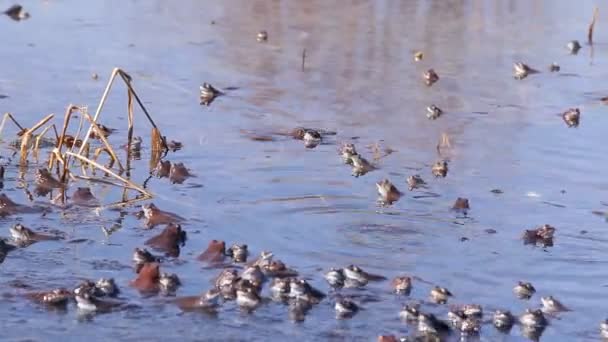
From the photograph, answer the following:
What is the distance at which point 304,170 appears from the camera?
8.44 metres

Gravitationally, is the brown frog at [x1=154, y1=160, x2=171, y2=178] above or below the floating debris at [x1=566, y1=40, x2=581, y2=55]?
below

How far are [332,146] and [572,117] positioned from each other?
2.16m

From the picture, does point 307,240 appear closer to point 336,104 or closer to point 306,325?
point 306,325

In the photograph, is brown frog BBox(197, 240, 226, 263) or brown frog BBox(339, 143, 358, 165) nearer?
brown frog BBox(197, 240, 226, 263)

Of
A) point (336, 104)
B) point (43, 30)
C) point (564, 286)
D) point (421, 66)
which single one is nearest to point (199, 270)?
point (564, 286)

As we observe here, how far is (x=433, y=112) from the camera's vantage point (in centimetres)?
1003

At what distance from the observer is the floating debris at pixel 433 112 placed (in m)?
10.0

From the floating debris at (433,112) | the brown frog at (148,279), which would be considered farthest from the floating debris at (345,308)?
the floating debris at (433,112)

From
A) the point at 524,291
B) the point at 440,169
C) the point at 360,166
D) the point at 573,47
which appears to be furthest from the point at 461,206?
the point at 573,47

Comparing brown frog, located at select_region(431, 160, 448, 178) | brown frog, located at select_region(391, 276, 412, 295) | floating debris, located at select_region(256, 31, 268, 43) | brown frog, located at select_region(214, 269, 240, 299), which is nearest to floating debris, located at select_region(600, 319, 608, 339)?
brown frog, located at select_region(391, 276, 412, 295)

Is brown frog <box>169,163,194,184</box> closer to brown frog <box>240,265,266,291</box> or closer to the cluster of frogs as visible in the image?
the cluster of frogs

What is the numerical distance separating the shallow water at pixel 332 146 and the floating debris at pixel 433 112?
110 mm

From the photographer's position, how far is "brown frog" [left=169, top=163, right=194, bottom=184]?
8062 mm

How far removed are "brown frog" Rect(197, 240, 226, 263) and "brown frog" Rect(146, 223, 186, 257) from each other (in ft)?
0.63
